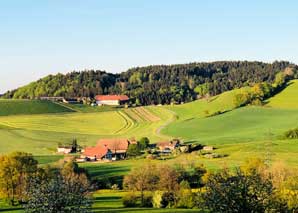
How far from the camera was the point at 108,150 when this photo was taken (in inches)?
4247

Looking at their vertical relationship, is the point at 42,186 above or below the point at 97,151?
above

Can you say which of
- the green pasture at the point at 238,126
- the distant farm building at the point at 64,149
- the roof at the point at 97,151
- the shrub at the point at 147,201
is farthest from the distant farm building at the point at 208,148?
the shrub at the point at 147,201

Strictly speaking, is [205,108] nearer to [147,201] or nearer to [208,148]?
[208,148]

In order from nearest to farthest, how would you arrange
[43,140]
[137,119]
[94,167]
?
[94,167]
[43,140]
[137,119]

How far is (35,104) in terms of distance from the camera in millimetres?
184500

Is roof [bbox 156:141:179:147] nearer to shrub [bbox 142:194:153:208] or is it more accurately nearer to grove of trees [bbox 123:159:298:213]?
grove of trees [bbox 123:159:298:213]

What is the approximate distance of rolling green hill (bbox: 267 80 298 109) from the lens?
155863mm

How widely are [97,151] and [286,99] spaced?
263 feet

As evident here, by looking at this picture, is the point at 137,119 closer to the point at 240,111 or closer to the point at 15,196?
the point at 240,111

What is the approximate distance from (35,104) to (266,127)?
90895mm

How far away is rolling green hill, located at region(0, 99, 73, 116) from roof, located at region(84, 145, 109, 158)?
2695 inches

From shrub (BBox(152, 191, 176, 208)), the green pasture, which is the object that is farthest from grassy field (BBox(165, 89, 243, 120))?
shrub (BBox(152, 191, 176, 208))

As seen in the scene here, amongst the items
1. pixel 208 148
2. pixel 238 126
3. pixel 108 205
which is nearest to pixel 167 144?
pixel 208 148

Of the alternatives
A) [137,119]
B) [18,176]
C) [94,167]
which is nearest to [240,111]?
[137,119]
